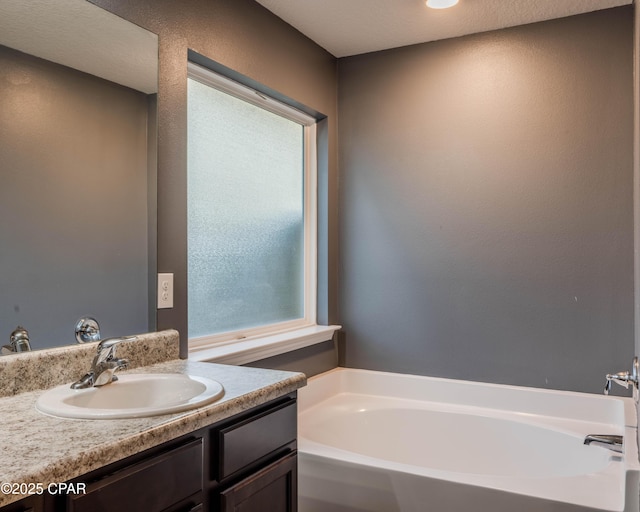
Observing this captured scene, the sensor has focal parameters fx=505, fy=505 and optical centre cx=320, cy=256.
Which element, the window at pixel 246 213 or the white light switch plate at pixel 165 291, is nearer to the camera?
the white light switch plate at pixel 165 291

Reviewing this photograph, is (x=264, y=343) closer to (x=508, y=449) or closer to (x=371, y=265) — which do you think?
(x=371, y=265)

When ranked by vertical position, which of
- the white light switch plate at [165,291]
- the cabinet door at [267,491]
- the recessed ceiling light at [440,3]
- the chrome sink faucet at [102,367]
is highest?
the recessed ceiling light at [440,3]

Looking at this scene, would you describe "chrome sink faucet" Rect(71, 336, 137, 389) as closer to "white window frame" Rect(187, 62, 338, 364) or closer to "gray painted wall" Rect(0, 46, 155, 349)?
"gray painted wall" Rect(0, 46, 155, 349)

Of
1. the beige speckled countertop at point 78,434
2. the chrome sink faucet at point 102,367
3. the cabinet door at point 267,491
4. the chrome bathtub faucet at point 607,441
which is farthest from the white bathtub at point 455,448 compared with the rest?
the chrome sink faucet at point 102,367

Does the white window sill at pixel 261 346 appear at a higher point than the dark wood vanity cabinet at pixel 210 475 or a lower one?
higher

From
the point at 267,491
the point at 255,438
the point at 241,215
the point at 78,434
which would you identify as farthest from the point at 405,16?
the point at 78,434

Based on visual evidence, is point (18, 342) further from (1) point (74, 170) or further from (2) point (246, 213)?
(2) point (246, 213)

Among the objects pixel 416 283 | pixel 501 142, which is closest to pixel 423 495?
pixel 416 283

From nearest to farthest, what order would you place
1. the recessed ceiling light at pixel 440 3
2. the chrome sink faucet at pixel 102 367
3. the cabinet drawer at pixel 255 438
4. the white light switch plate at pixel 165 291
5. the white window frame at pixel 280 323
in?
1. the cabinet drawer at pixel 255 438
2. the chrome sink faucet at pixel 102 367
3. the white light switch plate at pixel 165 291
4. the white window frame at pixel 280 323
5. the recessed ceiling light at pixel 440 3

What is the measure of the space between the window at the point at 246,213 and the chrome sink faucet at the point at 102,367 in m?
0.64

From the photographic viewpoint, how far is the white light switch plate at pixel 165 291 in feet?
5.75

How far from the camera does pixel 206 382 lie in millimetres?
1400

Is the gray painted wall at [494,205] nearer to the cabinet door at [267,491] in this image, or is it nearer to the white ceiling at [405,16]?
the white ceiling at [405,16]

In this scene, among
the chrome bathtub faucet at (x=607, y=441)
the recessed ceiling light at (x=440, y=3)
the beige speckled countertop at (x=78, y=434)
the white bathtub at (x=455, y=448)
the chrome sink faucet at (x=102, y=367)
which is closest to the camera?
the beige speckled countertop at (x=78, y=434)
